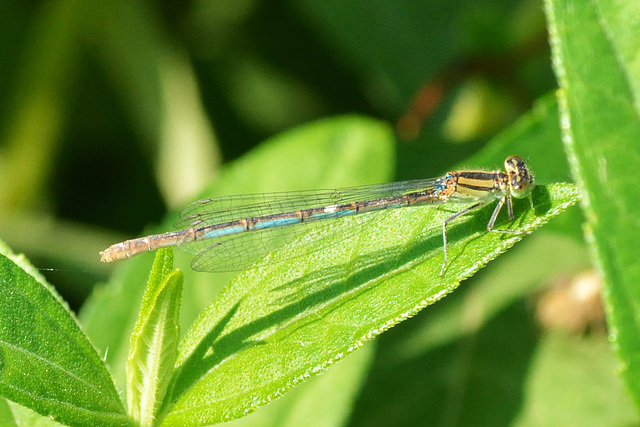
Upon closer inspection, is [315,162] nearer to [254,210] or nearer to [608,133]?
[254,210]

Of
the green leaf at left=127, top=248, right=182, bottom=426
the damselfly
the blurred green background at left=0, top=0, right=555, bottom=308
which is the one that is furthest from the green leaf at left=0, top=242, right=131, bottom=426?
the blurred green background at left=0, top=0, right=555, bottom=308

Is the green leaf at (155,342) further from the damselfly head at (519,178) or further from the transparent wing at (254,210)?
the damselfly head at (519,178)

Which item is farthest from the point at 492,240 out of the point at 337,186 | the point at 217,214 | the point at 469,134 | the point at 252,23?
the point at 252,23

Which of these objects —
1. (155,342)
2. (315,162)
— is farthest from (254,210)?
(155,342)

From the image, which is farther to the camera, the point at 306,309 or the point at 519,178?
the point at 519,178

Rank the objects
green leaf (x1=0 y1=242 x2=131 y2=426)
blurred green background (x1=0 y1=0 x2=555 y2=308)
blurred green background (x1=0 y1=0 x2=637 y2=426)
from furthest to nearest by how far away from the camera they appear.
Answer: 1. blurred green background (x1=0 y1=0 x2=555 y2=308)
2. blurred green background (x1=0 y1=0 x2=637 y2=426)
3. green leaf (x1=0 y1=242 x2=131 y2=426)

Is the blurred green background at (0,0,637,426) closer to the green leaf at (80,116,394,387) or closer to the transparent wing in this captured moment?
the green leaf at (80,116,394,387)

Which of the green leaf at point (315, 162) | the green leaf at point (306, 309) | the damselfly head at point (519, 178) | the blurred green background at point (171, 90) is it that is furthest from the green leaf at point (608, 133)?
the blurred green background at point (171, 90)
